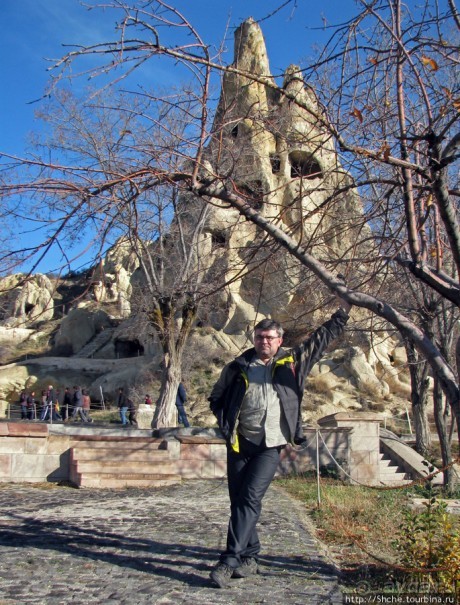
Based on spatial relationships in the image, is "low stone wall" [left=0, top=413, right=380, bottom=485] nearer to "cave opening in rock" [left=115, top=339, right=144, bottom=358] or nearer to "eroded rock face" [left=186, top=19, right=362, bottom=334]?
"eroded rock face" [left=186, top=19, right=362, bottom=334]

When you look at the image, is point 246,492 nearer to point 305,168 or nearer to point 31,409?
point 305,168

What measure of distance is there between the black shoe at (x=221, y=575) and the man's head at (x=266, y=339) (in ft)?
4.81

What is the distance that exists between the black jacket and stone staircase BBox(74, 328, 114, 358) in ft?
140

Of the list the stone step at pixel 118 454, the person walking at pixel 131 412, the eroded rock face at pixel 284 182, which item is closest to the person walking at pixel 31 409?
the person walking at pixel 131 412

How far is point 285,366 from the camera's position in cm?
467

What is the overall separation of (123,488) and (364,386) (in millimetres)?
26093

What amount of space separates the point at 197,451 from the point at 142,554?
532cm

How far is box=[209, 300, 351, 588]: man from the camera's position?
14.6 ft

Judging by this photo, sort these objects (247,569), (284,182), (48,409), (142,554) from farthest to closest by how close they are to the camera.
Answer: (48,409)
(284,182)
(142,554)
(247,569)

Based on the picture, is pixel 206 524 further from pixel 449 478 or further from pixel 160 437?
pixel 449 478

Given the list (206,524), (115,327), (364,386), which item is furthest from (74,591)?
(115,327)

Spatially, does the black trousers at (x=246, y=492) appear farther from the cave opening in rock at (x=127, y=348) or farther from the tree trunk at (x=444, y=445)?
the cave opening in rock at (x=127, y=348)

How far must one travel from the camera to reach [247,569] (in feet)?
14.5

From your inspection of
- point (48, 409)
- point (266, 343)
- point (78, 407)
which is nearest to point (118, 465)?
point (266, 343)
